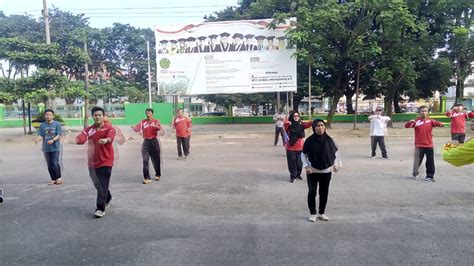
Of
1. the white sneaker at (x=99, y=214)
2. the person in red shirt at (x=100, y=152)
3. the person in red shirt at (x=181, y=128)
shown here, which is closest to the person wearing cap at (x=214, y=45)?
the person in red shirt at (x=181, y=128)

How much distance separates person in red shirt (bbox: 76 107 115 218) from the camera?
635 cm

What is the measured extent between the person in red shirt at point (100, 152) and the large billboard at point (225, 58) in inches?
649

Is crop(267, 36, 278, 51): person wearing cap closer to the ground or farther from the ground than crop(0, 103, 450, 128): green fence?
farther from the ground

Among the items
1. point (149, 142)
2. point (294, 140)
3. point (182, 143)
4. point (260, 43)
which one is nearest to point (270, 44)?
point (260, 43)

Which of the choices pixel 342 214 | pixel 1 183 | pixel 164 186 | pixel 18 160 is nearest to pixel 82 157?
pixel 18 160

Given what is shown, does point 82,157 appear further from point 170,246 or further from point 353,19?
point 353,19

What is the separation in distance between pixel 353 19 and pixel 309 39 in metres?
3.00

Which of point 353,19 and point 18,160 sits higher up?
point 353,19

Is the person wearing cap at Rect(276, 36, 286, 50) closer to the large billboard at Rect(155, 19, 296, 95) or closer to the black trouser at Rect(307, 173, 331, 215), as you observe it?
the large billboard at Rect(155, 19, 296, 95)

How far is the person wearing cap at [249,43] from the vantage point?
73.8 feet

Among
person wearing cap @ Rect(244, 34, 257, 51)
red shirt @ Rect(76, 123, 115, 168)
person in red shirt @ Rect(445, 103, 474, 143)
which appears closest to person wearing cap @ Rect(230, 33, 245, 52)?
person wearing cap @ Rect(244, 34, 257, 51)

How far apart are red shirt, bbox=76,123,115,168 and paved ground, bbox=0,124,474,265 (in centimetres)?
80

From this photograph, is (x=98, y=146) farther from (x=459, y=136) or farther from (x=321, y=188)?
(x=459, y=136)

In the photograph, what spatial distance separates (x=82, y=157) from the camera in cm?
1420
